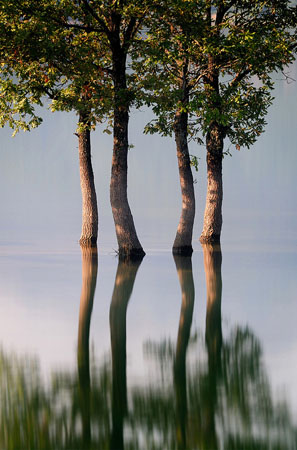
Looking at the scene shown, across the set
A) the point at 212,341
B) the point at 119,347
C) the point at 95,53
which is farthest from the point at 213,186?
the point at 119,347

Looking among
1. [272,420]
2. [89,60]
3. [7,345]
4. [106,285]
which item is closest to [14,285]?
[106,285]

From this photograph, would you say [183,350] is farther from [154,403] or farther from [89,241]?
[89,241]

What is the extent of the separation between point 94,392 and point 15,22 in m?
20.4

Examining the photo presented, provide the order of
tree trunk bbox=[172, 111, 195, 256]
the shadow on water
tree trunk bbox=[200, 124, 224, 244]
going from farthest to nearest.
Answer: tree trunk bbox=[200, 124, 224, 244]
tree trunk bbox=[172, 111, 195, 256]
the shadow on water

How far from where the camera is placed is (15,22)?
26.8m

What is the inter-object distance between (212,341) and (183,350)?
94 cm

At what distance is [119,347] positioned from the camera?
1207 centimetres

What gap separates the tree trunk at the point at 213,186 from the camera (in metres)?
34.5

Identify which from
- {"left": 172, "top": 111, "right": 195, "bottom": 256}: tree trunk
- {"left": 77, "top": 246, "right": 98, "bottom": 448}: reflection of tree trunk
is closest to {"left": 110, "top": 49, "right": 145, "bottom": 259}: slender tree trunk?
{"left": 77, "top": 246, "right": 98, "bottom": 448}: reflection of tree trunk

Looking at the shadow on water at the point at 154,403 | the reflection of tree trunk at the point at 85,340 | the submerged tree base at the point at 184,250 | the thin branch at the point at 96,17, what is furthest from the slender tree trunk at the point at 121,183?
the shadow on water at the point at 154,403

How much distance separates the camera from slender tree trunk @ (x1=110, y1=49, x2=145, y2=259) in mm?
27609

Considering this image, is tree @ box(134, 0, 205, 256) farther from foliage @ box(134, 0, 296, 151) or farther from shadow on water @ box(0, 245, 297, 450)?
shadow on water @ box(0, 245, 297, 450)

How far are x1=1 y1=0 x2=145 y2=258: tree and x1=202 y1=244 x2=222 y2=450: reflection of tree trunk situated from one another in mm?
3921

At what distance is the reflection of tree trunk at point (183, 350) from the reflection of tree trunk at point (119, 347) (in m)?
Result: 0.63
